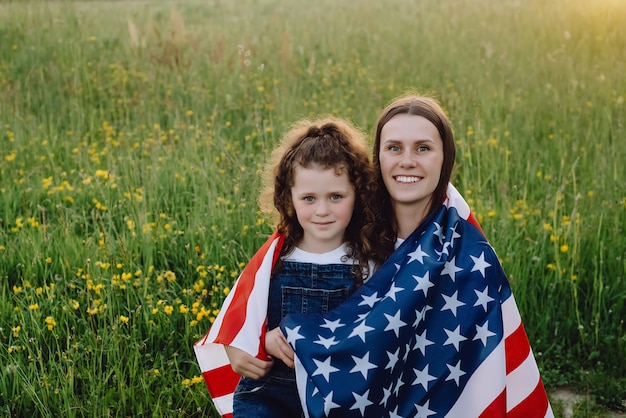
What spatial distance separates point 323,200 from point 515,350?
33.2 inches

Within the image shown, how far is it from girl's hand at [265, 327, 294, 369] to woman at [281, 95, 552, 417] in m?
0.05

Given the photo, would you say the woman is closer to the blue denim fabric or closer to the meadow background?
the blue denim fabric

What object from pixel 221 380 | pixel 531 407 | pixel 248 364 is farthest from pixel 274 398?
pixel 531 407

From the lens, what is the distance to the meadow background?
10.4ft

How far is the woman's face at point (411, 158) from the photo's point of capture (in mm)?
2588

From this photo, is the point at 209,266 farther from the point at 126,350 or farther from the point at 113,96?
the point at 113,96

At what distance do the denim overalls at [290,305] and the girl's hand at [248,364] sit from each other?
5 cm

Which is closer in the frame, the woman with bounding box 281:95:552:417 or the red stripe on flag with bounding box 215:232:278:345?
the woman with bounding box 281:95:552:417

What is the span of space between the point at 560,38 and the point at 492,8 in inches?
62.3

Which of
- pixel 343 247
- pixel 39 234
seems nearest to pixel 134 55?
pixel 39 234

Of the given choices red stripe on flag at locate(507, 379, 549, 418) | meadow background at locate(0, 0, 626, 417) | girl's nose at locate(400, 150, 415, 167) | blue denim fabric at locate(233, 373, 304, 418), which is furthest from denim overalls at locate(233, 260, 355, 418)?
red stripe on flag at locate(507, 379, 549, 418)

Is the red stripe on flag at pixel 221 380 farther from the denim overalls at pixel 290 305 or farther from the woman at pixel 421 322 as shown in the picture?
→ the woman at pixel 421 322

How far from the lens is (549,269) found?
3705mm

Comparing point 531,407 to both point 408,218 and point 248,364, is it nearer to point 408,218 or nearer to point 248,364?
point 408,218
